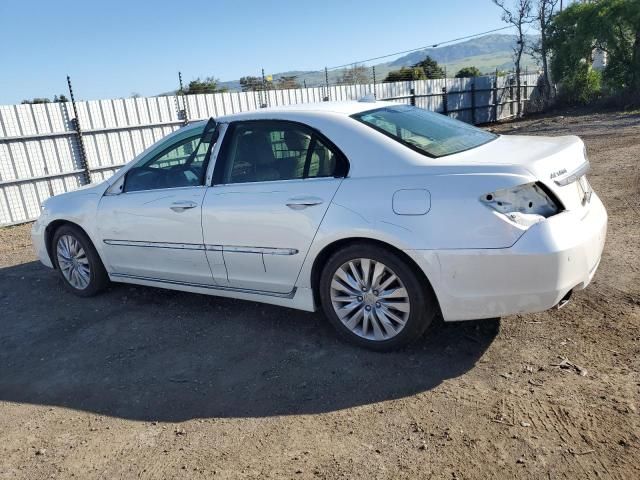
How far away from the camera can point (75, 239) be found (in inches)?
204

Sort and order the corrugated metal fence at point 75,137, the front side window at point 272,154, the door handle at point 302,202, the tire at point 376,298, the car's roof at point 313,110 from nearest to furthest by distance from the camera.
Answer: the tire at point 376,298 < the door handle at point 302,202 < the front side window at point 272,154 < the car's roof at point 313,110 < the corrugated metal fence at point 75,137

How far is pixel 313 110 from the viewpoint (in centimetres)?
396

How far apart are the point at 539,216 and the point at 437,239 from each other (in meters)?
0.58

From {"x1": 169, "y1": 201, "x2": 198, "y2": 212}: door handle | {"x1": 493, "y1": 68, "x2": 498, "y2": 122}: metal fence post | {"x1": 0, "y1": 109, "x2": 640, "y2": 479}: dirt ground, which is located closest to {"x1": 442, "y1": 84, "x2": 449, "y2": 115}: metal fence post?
{"x1": 493, "y1": 68, "x2": 498, "y2": 122}: metal fence post

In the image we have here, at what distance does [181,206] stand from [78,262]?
5.51ft

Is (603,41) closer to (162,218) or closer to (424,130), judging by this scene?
(424,130)

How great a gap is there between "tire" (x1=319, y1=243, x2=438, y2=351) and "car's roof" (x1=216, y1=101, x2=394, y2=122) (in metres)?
1.07

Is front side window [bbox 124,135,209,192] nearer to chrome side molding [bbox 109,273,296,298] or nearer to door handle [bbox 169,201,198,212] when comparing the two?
door handle [bbox 169,201,198,212]

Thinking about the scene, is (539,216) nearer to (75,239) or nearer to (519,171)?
(519,171)

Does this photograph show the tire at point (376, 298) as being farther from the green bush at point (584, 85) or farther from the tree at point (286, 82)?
the green bush at point (584, 85)

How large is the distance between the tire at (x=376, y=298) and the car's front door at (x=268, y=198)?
11.7 inches

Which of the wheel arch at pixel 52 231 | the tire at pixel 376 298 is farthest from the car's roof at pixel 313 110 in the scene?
the wheel arch at pixel 52 231

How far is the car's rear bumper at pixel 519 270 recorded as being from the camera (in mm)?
3000

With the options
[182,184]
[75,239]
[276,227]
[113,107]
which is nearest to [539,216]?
[276,227]
